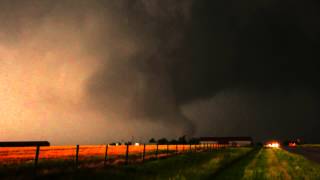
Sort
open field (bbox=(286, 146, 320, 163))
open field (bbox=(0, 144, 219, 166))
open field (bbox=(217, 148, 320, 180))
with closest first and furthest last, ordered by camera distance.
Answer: open field (bbox=(217, 148, 320, 180)) < open field (bbox=(0, 144, 219, 166)) < open field (bbox=(286, 146, 320, 163))

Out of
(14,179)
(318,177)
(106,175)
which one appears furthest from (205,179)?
(14,179)

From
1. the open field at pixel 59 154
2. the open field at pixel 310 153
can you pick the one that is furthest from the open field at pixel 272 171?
the open field at pixel 59 154

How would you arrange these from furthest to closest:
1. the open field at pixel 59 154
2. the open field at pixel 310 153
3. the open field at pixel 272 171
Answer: the open field at pixel 310 153 → the open field at pixel 59 154 → the open field at pixel 272 171

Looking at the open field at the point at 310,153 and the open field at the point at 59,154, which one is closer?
the open field at the point at 59,154

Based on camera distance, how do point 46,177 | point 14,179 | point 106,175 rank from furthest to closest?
1. point 106,175
2. point 46,177
3. point 14,179

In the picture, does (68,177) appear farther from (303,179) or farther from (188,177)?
(303,179)

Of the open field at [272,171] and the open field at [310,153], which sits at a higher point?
the open field at [310,153]

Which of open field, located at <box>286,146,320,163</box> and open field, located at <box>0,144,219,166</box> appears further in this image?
open field, located at <box>286,146,320,163</box>

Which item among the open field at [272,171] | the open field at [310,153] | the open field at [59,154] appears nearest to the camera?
the open field at [272,171]

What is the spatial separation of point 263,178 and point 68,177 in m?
11.2

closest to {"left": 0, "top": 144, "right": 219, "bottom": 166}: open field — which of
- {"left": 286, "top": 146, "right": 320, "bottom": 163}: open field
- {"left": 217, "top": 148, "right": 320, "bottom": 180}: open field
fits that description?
{"left": 217, "top": 148, "right": 320, "bottom": 180}: open field

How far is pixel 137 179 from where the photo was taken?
59.5 feet

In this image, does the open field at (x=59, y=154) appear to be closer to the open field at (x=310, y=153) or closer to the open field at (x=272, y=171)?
the open field at (x=272, y=171)

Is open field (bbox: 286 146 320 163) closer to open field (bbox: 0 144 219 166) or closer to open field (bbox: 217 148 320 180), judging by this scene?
open field (bbox: 217 148 320 180)
